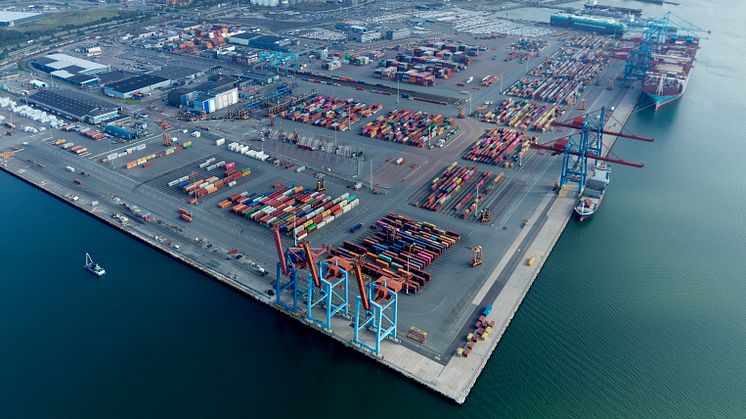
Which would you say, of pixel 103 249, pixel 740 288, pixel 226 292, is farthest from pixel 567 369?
pixel 103 249

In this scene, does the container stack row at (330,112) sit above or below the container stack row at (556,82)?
below

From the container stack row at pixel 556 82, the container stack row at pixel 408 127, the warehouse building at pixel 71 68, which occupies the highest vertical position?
the warehouse building at pixel 71 68

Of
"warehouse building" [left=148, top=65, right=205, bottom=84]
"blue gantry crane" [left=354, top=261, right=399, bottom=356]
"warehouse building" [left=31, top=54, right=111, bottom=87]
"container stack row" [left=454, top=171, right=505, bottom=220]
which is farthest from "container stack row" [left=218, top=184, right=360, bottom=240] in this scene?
"warehouse building" [left=31, top=54, right=111, bottom=87]

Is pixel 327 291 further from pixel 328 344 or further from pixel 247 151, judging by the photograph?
pixel 247 151

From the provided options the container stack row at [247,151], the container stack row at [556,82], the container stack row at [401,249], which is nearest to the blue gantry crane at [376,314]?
the container stack row at [401,249]

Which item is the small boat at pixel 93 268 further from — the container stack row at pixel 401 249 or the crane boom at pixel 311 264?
the crane boom at pixel 311 264

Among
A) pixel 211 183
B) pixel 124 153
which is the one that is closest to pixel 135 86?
pixel 124 153

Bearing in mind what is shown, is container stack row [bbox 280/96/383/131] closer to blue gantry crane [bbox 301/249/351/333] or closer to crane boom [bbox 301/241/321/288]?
blue gantry crane [bbox 301/249/351/333]
